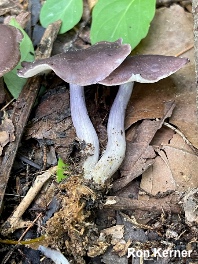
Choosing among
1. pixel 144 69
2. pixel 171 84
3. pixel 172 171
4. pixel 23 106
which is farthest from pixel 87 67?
pixel 172 171

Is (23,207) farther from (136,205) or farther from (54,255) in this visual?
(136,205)

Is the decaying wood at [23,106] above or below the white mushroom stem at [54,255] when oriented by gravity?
above

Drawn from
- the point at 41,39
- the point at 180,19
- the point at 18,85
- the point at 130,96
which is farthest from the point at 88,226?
the point at 180,19

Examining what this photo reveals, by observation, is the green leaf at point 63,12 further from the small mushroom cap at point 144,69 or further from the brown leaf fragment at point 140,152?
the brown leaf fragment at point 140,152

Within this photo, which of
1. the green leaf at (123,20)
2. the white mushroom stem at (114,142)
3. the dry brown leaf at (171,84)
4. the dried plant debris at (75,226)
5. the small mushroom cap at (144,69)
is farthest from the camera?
the green leaf at (123,20)

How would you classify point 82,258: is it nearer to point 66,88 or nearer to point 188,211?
point 188,211

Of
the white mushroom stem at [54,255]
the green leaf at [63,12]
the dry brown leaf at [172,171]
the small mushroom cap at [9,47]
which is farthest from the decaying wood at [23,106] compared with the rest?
the dry brown leaf at [172,171]
